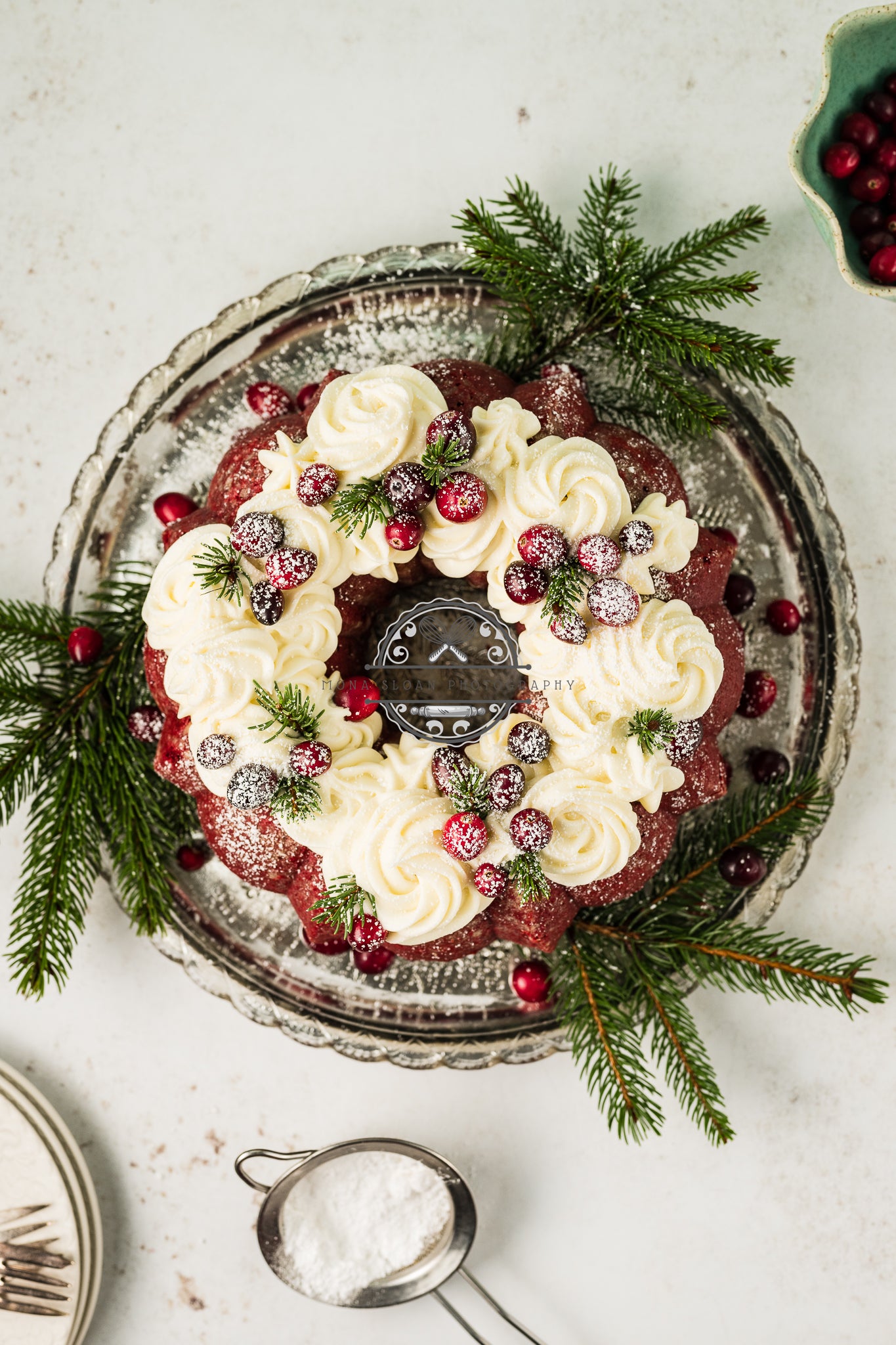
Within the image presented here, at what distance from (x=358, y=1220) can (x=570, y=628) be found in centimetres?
138

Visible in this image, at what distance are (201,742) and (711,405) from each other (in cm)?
110

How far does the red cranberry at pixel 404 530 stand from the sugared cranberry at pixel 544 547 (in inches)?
6.9

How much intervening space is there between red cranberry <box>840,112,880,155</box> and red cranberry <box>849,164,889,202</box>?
38 millimetres

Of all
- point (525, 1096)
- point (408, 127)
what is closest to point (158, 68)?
point (408, 127)

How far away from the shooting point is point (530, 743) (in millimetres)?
1532

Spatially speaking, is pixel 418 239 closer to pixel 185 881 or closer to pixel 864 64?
pixel 864 64

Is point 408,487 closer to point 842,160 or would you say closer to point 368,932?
point 368,932

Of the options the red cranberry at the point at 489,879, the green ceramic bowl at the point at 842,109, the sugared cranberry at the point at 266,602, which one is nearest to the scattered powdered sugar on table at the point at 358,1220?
the red cranberry at the point at 489,879

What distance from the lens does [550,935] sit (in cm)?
162

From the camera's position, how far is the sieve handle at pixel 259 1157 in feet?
6.30

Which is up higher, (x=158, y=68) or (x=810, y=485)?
(x=158, y=68)

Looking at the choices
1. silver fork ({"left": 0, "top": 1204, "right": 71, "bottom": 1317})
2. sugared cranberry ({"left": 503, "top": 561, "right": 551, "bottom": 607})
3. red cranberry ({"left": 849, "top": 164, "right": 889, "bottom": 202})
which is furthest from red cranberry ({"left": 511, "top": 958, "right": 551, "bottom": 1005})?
red cranberry ({"left": 849, "top": 164, "right": 889, "bottom": 202})

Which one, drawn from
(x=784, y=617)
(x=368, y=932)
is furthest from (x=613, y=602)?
(x=368, y=932)

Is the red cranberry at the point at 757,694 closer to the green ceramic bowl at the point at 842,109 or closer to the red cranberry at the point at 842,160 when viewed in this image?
the green ceramic bowl at the point at 842,109
